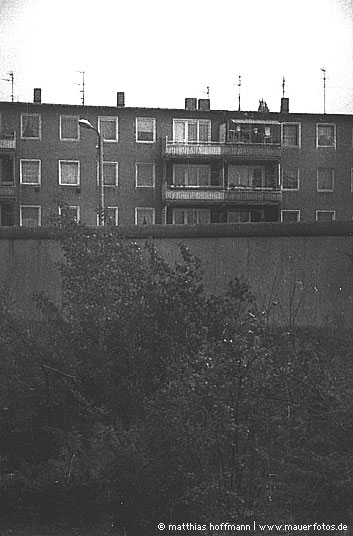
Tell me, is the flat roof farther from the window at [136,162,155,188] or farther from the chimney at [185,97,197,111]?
the window at [136,162,155,188]

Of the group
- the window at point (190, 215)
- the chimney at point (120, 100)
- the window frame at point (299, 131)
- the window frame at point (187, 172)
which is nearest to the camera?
the chimney at point (120, 100)

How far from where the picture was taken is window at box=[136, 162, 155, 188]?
19.5m

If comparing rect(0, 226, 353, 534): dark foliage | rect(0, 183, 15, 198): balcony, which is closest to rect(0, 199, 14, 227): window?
rect(0, 183, 15, 198): balcony

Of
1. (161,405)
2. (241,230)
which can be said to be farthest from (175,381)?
(241,230)

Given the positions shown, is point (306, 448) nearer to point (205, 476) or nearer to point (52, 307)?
point (205, 476)

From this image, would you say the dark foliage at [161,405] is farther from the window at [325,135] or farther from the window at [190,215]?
the window at [190,215]

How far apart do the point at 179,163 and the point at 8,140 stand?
3989 mm

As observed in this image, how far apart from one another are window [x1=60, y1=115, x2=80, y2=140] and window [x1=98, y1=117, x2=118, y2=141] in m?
0.60

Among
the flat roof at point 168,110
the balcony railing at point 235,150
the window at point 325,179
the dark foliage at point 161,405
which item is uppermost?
the flat roof at point 168,110

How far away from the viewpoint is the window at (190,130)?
2002cm

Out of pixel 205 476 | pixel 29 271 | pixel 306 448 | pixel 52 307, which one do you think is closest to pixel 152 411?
pixel 205 476

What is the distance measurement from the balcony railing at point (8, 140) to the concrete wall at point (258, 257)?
40.8ft

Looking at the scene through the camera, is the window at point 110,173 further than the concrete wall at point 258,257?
Yes

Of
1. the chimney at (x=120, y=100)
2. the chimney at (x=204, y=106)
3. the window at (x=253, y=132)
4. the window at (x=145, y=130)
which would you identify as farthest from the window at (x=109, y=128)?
A: the window at (x=253, y=132)
